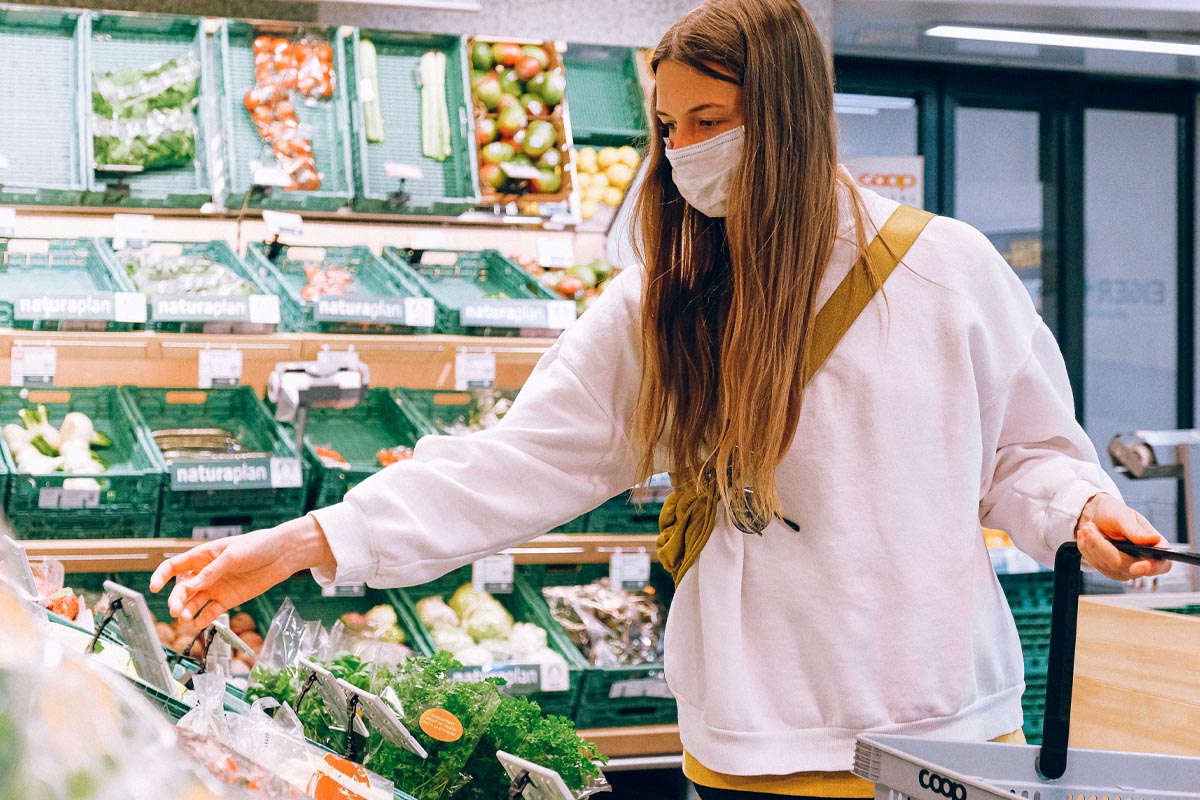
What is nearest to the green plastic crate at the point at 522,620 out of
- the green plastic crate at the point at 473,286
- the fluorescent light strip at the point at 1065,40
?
the green plastic crate at the point at 473,286

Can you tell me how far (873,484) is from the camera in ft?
4.81

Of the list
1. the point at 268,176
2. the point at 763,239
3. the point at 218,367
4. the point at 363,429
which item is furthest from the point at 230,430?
the point at 763,239

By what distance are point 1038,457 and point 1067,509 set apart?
0.13 metres

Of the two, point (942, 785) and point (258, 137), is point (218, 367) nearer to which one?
point (258, 137)

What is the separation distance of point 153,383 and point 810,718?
3035 mm

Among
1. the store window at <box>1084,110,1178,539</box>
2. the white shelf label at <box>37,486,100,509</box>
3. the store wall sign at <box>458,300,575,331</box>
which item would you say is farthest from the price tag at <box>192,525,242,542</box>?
the store window at <box>1084,110,1178,539</box>

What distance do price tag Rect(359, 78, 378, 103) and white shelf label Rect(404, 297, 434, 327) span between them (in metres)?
0.80

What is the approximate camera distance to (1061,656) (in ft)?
4.36

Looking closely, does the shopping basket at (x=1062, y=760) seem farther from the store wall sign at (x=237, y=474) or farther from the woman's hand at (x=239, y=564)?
the store wall sign at (x=237, y=474)

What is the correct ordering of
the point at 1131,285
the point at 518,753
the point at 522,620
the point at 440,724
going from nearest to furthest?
the point at 440,724 < the point at 518,753 < the point at 522,620 < the point at 1131,285

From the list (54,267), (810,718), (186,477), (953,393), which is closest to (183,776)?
(810,718)

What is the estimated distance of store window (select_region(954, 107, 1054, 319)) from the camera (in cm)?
618

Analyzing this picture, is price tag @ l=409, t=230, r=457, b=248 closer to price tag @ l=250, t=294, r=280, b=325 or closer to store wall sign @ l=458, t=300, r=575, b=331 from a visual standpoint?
store wall sign @ l=458, t=300, r=575, b=331

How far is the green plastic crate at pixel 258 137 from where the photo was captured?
3803 mm
